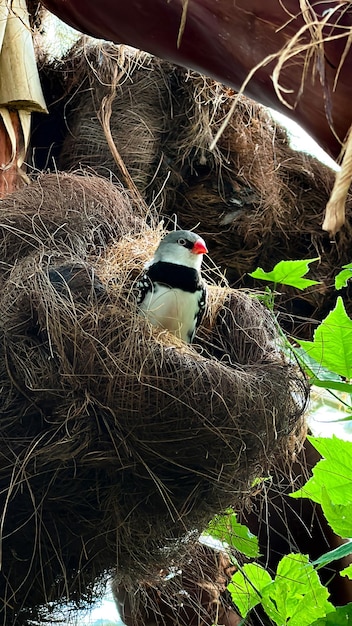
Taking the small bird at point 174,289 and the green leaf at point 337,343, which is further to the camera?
the small bird at point 174,289

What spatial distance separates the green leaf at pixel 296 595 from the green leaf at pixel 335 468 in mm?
141

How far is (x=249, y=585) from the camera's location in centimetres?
114

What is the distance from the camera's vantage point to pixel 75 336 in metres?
1.00

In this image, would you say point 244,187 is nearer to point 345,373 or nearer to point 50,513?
point 345,373

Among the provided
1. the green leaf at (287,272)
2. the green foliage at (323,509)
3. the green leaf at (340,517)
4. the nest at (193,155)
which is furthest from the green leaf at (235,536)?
the nest at (193,155)

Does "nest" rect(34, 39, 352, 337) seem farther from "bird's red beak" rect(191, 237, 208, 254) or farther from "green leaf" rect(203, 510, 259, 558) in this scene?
"green leaf" rect(203, 510, 259, 558)

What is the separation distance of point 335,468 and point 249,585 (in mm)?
283

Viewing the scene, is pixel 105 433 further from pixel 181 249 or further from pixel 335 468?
pixel 181 249

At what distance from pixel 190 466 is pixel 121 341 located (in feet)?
0.55

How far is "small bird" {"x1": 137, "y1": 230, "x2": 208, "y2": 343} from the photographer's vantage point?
1.27 meters

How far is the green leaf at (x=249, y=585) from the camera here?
43.7 inches

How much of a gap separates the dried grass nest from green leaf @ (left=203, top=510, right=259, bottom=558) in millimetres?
79

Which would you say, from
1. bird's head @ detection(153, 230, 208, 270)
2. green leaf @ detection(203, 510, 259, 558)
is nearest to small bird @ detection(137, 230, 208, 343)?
bird's head @ detection(153, 230, 208, 270)

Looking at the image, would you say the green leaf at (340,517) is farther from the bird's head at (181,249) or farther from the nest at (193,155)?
the nest at (193,155)
